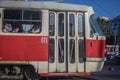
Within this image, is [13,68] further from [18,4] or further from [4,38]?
[18,4]

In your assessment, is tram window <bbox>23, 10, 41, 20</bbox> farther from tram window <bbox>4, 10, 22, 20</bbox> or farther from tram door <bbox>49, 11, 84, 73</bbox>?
tram door <bbox>49, 11, 84, 73</bbox>

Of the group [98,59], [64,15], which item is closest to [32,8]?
[64,15]

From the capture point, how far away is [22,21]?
50.2 feet

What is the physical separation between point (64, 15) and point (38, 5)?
1180 mm

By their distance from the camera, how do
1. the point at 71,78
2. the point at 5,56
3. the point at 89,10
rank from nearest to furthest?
the point at 5,56 < the point at 89,10 < the point at 71,78

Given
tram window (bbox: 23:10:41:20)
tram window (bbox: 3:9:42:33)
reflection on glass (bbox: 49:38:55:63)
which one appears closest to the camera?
tram window (bbox: 3:9:42:33)

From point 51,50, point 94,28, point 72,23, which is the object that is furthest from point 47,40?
point 94,28

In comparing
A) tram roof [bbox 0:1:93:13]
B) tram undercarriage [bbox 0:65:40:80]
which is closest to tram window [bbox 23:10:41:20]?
tram roof [bbox 0:1:93:13]

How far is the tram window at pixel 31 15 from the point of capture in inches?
605

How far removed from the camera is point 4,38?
15.1 meters

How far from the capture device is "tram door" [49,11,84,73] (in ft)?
51.0

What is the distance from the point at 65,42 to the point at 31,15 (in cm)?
182

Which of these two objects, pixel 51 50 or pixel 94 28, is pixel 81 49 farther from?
pixel 51 50

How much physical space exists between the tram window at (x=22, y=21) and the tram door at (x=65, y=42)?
602 millimetres
